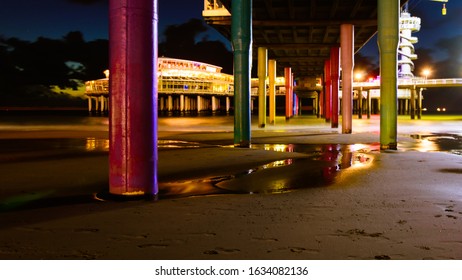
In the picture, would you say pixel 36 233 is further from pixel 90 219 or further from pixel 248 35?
pixel 248 35

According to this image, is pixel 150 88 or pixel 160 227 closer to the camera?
pixel 160 227

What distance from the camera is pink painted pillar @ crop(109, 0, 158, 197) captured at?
21.4ft

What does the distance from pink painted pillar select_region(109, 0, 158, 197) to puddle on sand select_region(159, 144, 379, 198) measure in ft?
2.10

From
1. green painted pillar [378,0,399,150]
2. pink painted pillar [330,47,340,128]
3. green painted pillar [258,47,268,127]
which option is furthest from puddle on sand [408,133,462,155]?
green painted pillar [258,47,268,127]

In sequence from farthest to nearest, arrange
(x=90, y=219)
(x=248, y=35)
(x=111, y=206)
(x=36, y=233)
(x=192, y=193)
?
(x=248, y=35), (x=192, y=193), (x=111, y=206), (x=90, y=219), (x=36, y=233)

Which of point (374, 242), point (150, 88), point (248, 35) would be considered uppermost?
point (248, 35)

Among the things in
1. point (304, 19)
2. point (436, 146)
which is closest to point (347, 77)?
point (304, 19)

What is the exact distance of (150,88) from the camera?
676 cm

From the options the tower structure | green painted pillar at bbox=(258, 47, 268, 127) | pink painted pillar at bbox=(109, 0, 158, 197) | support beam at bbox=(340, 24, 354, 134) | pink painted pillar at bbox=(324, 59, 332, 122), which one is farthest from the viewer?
the tower structure

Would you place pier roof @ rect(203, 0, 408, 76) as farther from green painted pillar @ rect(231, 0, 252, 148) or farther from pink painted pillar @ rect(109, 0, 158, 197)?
pink painted pillar @ rect(109, 0, 158, 197)

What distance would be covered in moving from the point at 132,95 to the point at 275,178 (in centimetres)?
355

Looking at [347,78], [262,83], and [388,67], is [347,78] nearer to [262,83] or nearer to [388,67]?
[388,67]

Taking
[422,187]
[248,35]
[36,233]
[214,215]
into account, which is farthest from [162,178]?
[248,35]

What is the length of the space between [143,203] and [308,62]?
43.7 meters
